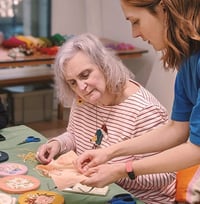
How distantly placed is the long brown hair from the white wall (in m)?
3.04

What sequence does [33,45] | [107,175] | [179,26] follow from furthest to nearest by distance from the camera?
[33,45]
[107,175]
[179,26]

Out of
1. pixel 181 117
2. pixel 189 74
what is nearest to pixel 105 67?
pixel 181 117

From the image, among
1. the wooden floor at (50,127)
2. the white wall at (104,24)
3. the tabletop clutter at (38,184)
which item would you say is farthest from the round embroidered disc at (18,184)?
the white wall at (104,24)

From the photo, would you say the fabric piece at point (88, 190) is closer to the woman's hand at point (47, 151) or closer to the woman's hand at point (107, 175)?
the woman's hand at point (107, 175)

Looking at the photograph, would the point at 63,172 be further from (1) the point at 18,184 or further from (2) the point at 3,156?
(2) the point at 3,156

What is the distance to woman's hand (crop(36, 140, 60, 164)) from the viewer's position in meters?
1.72

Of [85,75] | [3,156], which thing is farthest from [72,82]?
[3,156]

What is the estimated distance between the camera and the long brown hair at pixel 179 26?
3.46ft

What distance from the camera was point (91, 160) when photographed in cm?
146

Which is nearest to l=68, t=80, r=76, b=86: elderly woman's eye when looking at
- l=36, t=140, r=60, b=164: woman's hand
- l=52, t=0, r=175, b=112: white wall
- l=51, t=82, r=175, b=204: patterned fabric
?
l=51, t=82, r=175, b=204: patterned fabric

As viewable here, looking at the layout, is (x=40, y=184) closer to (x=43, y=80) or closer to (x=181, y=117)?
(x=181, y=117)

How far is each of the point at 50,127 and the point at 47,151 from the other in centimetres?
228

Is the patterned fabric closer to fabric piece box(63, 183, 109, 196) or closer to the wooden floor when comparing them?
fabric piece box(63, 183, 109, 196)

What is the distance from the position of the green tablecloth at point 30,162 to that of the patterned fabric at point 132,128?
0.18 metres
